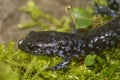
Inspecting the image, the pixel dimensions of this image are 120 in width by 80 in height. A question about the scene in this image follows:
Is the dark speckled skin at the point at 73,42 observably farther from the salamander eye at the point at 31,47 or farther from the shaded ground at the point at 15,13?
the shaded ground at the point at 15,13

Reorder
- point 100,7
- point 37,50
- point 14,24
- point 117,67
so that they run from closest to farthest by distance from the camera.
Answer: point 117,67, point 37,50, point 100,7, point 14,24

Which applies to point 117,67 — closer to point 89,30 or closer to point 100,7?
point 89,30

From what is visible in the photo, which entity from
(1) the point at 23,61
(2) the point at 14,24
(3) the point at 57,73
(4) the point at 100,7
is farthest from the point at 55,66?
(2) the point at 14,24

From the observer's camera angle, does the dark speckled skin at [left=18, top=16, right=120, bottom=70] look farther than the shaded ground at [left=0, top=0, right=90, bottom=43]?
No

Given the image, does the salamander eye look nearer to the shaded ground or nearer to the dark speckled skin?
the dark speckled skin

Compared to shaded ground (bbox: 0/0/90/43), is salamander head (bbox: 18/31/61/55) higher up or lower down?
higher up

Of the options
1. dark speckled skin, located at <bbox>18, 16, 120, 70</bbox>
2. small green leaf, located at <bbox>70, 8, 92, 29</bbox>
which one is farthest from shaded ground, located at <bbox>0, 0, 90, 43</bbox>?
dark speckled skin, located at <bbox>18, 16, 120, 70</bbox>

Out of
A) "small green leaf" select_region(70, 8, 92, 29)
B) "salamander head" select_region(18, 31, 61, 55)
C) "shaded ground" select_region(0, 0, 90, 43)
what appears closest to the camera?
"salamander head" select_region(18, 31, 61, 55)
